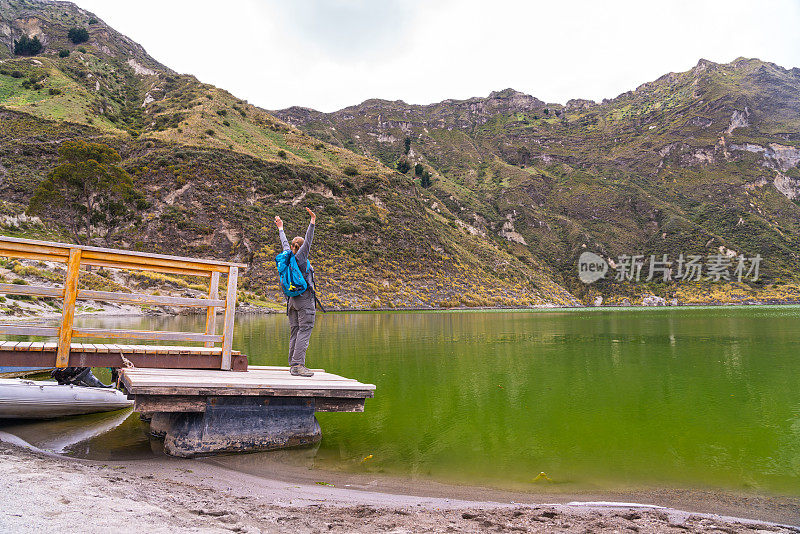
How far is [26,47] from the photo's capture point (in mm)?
92000

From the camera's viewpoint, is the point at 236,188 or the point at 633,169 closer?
the point at 236,188

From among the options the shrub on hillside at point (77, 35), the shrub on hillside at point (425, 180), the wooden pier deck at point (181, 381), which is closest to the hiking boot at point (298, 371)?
the wooden pier deck at point (181, 381)

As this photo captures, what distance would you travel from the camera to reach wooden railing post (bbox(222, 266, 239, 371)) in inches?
282

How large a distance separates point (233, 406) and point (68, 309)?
2841 millimetres

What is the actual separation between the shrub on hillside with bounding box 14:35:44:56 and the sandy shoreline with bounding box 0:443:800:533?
123 m

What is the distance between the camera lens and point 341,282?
201ft

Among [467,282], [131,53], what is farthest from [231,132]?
[131,53]

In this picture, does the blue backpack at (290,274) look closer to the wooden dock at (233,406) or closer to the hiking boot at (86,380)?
the wooden dock at (233,406)

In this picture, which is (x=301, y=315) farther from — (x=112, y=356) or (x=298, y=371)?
(x=112, y=356)

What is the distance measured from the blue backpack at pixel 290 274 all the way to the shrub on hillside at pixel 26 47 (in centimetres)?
12193

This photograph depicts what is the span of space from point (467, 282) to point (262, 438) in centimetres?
6991

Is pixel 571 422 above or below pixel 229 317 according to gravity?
below

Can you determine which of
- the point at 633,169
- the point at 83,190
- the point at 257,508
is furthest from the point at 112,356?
the point at 633,169

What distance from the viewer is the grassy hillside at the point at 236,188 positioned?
2329 inches
